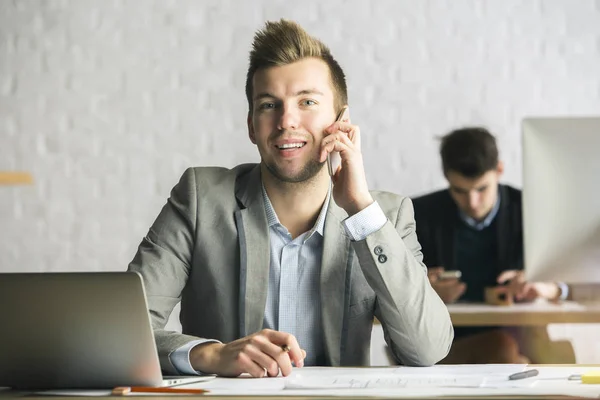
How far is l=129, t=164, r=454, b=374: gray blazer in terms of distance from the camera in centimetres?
159

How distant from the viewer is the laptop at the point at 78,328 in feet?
3.78

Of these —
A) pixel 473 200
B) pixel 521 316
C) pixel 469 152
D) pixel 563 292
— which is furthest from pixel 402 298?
pixel 469 152

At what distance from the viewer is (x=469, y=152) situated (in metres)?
3.36

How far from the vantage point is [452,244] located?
325cm

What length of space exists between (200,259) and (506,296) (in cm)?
135

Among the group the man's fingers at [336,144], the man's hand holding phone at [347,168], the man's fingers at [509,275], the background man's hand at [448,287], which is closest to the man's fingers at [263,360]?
the man's hand holding phone at [347,168]

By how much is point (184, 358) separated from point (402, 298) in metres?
0.42

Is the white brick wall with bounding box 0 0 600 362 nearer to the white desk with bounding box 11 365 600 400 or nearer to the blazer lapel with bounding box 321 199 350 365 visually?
the blazer lapel with bounding box 321 199 350 365

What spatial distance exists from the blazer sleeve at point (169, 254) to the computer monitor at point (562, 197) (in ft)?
2.24

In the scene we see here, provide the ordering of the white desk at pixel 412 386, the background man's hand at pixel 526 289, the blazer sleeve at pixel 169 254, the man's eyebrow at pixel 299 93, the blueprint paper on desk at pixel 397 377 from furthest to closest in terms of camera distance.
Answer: the background man's hand at pixel 526 289 < the man's eyebrow at pixel 299 93 < the blazer sleeve at pixel 169 254 < the blueprint paper on desk at pixel 397 377 < the white desk at pixel 412 386

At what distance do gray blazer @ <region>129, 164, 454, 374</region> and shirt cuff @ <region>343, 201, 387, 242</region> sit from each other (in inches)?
0.6

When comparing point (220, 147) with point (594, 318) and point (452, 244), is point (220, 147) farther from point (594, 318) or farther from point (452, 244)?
point (594, 318)

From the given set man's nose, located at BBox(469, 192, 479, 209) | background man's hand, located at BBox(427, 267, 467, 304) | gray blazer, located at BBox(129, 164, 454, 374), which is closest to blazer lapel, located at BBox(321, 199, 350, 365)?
gray blazer, located at BBox(129, 164, 454, 374)

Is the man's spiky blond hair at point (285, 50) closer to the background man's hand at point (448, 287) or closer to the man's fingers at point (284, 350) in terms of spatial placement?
the man's fingers at point (284, 350)
